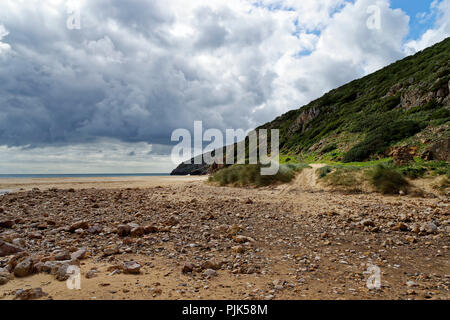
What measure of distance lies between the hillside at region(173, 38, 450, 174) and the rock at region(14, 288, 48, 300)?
17.8 meters

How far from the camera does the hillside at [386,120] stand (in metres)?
19.7

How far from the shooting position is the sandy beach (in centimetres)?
332

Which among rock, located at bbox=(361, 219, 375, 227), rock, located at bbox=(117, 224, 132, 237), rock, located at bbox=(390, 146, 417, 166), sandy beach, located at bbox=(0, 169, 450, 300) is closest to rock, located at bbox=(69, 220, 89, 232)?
sandy beach, located at bbox=(0, 169, 450, 300)

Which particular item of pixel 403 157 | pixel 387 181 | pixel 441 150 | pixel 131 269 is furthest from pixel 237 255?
pixel 441 150

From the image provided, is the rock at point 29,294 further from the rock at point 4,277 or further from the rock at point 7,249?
the rock at point 7,249

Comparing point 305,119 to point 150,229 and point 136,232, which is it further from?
point 136,232

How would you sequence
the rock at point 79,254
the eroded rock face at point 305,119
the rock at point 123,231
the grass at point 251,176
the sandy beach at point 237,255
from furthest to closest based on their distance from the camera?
the eroded rock face at point 305,119, the grass at point 251,176, the rock at point 123,231, the rock at point 79,254, the sandy beach at point 237,255

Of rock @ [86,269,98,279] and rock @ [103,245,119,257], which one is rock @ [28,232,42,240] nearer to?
rock @ [103,245,119,257]

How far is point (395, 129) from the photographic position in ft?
77.5

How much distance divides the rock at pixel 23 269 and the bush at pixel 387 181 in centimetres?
1337

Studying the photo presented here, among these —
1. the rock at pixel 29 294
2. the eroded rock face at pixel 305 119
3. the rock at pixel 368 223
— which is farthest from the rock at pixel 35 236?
the eroded rock face at pixel 305 119
